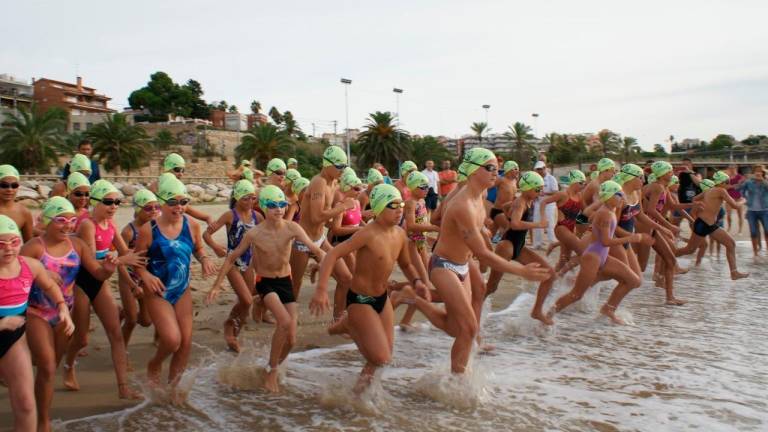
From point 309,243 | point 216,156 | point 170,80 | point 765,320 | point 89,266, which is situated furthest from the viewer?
point 170,80

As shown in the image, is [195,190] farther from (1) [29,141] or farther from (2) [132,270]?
(2) [132,270]

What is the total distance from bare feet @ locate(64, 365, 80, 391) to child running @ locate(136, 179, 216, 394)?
0.82 m

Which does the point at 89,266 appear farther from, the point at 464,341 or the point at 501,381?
the point at 501,381

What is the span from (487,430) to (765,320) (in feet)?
20.1

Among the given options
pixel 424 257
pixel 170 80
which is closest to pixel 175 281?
pixel 424 257

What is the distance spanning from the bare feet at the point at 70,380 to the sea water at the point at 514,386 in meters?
0.77

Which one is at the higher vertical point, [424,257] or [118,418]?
[424,257]

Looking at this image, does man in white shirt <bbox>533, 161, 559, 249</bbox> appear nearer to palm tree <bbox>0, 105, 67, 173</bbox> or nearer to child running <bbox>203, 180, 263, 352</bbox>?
child running <bbox>203, 180, 263, 352</bbox>

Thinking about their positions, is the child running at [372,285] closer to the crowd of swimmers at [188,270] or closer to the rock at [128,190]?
the crowd of swimmers at [188,270]

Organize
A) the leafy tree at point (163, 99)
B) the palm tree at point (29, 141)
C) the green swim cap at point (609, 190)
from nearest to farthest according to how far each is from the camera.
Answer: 1. the green swim cap at point (609, 190)
2. the palm tree at point (29, 141)
3. the leafy tree at point (163, 99)

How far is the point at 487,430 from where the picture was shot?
4.98m

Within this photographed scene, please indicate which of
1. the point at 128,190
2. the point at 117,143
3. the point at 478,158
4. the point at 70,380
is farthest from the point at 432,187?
the point at 117,143

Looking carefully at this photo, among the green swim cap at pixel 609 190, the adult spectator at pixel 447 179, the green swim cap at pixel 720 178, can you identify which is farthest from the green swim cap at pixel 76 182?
the green swim cap at pixel 720 178

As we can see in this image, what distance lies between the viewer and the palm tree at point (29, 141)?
42.6 metres
